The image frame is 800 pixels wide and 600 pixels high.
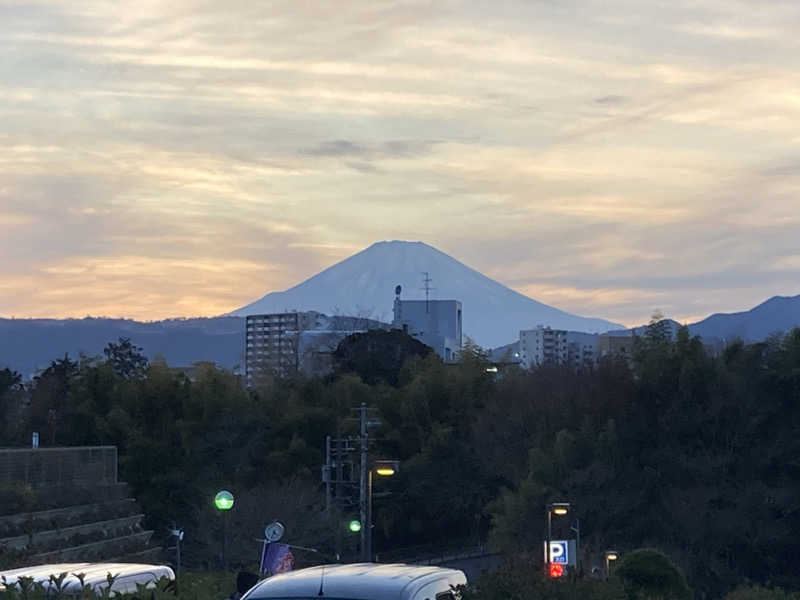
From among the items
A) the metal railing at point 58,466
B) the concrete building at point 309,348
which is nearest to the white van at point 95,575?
the metal railing at point 58,466

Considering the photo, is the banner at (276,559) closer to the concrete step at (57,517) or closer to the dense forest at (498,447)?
the concrete step at (57,517)

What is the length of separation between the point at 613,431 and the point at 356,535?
10336 mm

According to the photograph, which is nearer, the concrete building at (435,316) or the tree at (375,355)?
the tree at (375,355)

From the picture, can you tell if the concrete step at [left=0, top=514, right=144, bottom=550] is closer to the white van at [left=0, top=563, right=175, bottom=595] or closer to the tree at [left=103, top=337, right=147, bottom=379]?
the white van at [left=0, top=563, right=175, bottom=595]

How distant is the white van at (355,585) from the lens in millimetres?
7402

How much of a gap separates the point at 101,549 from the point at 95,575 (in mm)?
24206

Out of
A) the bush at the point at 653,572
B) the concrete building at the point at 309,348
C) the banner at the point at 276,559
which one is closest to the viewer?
the banner at the point at 276,559

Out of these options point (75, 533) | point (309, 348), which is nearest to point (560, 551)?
point (75, 533)

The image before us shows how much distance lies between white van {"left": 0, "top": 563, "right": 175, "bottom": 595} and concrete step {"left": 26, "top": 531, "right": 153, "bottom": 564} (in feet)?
49.4

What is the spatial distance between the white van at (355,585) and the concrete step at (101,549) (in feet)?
59.7

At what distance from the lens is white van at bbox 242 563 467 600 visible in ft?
24.3

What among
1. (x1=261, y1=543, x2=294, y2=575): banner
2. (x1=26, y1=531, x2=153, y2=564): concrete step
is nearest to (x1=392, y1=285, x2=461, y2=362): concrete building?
(x1=26, y1=531, x2=153, y2=564): concrete step

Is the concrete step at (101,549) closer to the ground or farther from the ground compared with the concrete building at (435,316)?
closer to the ground

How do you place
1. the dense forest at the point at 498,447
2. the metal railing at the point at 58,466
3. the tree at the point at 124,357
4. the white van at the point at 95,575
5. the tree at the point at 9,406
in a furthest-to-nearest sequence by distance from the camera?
the tree at the point at 124,357 → the tree at the point at 9,406 → the dense forest at the point at 498,447 → the metal railing at the point at 58,466 → the white van at the point at 95,575
